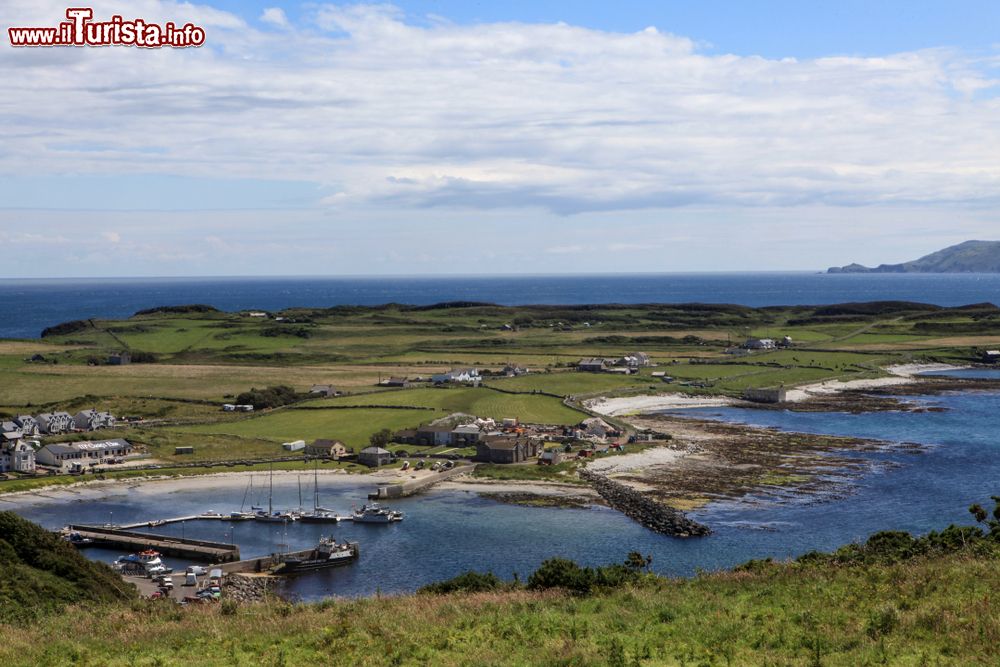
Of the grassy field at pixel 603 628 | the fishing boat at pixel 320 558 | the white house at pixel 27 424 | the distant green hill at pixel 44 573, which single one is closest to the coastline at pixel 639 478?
the white house at pixel 27 424

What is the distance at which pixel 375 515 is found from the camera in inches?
2105

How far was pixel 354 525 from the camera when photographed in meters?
53.2

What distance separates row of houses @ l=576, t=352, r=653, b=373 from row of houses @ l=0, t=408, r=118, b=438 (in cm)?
6060

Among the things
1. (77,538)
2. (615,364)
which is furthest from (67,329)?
(77,538)

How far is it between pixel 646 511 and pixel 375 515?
1548cm

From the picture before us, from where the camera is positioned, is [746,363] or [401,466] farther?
[746,363]

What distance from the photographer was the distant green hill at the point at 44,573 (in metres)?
27.7

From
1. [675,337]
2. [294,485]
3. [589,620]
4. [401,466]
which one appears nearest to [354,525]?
[294,485]

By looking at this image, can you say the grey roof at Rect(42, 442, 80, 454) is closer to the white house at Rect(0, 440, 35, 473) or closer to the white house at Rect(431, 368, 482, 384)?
the white house at Rect(0, 440, 35, 473)

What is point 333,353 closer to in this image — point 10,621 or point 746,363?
point 746,363

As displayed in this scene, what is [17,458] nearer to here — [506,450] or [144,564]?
[144,564]

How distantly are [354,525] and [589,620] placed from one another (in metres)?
34.6

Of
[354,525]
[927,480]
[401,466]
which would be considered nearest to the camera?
[354,525]

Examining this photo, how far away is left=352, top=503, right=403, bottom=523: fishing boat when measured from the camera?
175ft
